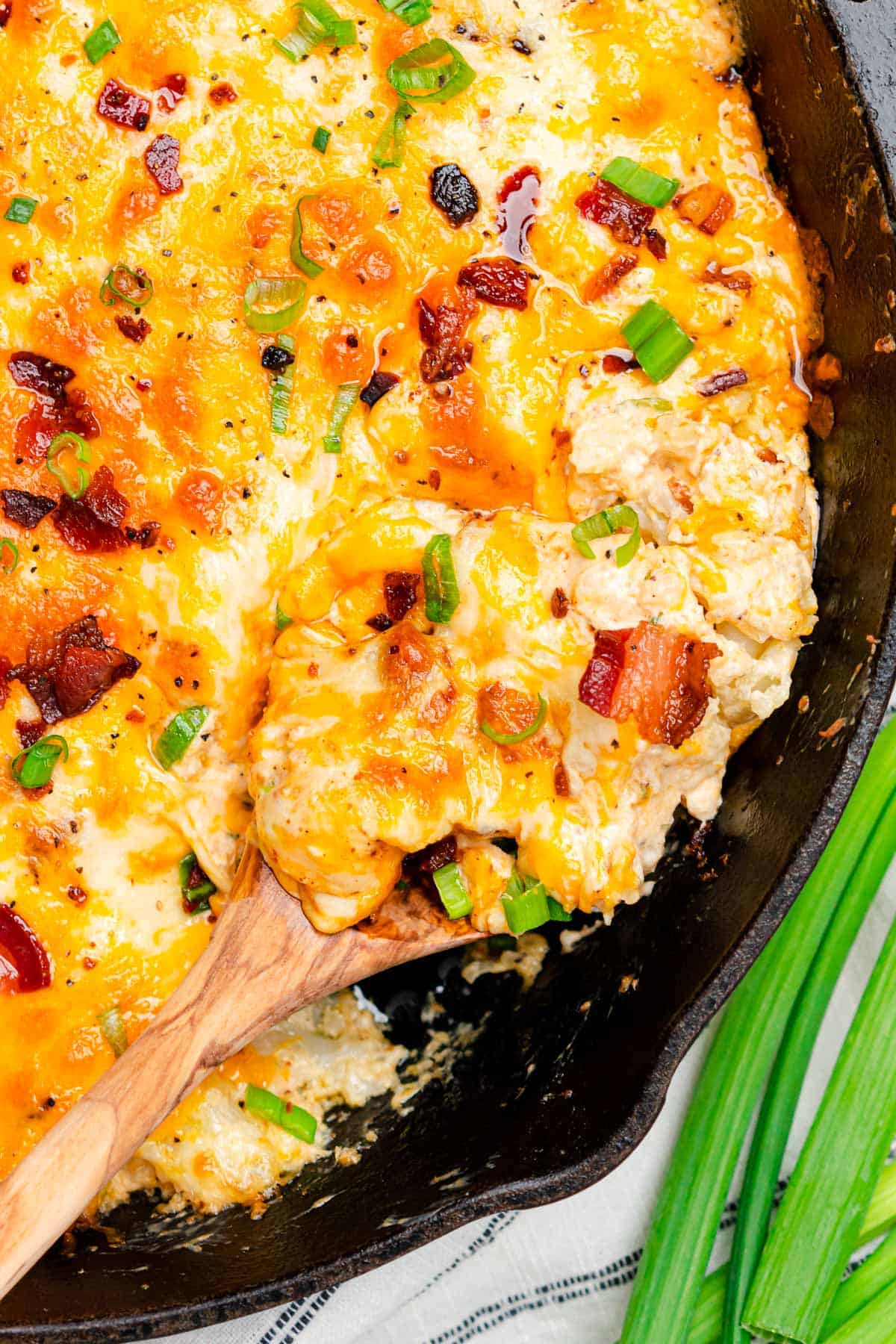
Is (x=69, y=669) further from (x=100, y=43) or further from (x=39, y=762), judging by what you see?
(x=100, y=43)

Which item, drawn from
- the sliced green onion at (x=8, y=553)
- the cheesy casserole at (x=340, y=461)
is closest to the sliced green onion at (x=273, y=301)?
the cheesy casserole at (x=340, y=461)

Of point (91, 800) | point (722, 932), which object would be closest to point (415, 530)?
point (91, 800)

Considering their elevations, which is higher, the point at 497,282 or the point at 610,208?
the point at 610,208

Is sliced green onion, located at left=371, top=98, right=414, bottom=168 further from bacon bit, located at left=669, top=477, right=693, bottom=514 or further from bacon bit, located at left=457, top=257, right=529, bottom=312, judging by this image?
bacon bit, located at left=669, top=477, right=693, bottom=514

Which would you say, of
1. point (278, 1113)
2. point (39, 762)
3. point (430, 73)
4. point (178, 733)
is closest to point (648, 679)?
point (178, 733)

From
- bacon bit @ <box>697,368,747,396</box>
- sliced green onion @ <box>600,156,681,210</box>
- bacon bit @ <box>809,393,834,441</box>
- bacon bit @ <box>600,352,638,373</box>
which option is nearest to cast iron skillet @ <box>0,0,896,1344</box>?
bacon bit @ <box>809,393,834,441</box>

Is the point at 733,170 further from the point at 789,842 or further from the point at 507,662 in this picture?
the point at 789,842
